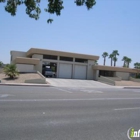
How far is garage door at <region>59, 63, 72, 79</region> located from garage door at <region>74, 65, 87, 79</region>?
1304mm

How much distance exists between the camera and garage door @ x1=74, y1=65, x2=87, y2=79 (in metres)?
38.3

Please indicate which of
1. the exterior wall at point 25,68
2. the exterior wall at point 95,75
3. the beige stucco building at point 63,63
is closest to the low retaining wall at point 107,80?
the exterior wall at point 95,75

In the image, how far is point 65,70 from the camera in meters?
37.3

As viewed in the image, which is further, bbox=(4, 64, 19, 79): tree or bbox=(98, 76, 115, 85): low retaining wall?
bbox=(98, 76, 115, 85): low retaining wall

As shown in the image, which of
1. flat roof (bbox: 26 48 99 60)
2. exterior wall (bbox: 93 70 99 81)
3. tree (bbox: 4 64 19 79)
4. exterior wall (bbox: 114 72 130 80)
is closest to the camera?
tree (bbox: 4 64 19 79)

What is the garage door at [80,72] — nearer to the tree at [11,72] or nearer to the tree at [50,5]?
the tree at [11,72]

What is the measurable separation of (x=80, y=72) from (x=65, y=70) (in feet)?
10.6

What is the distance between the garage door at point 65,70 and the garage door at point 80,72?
130 cm

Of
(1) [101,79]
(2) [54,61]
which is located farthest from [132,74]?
(2) [54,61]

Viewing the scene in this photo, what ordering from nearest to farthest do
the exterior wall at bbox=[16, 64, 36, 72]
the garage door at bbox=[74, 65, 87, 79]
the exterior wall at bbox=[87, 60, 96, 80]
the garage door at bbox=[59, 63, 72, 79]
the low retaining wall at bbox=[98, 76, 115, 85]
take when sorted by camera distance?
the exterior wall at bbox=[16, 64, 36, 72], the low retaining wall at bbox=[98, 76, 115, 85], the garage door at bbox=[59, 63, 72, 79], the garage door at bbox=[74, 65, 87, 79], the exterior wall at bbox=[87, 60, 96, 80]

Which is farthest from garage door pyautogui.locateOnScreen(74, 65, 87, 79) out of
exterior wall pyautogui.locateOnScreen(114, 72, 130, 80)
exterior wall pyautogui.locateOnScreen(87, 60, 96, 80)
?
exterior wall pyautogui.locateOnScreen(114, 72, 130, 80)

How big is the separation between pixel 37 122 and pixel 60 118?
3.53ft

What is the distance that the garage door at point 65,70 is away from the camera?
3700 centimetres

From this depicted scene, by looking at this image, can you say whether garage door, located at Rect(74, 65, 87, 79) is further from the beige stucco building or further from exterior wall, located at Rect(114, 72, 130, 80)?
exterior wall, located at Rect(114, 72, 130, 80)
